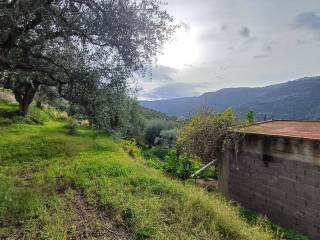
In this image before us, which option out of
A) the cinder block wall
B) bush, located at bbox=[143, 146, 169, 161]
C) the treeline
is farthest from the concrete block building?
bush, located at bbox=[143, 146, 169, 161]

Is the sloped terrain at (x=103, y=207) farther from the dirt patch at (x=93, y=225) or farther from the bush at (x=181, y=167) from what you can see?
A: the bush at (x=181, y=167)

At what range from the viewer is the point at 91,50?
11984 millimetres

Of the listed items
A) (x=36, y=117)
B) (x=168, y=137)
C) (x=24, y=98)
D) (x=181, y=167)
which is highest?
(x=24, y=98)

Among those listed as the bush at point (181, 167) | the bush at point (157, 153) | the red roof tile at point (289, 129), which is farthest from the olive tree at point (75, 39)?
the bush at point (157, 153)

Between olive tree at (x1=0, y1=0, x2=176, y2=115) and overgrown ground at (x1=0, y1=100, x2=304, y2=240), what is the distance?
125 inches

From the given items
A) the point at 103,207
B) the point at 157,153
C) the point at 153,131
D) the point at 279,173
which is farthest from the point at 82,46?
the point at 153,131

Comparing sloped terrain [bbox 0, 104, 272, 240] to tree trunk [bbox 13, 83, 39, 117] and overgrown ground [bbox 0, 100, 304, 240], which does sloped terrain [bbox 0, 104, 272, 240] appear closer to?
overgrown ground [bbox 0, 100, 304, 240]

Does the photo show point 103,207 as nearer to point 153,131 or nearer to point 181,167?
point 181,167

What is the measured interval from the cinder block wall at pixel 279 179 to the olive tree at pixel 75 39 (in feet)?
19.9

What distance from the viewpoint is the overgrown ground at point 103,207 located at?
9.27 metres

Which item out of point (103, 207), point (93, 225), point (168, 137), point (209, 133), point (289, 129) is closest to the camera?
point (93, 225)

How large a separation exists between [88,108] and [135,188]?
3037mm

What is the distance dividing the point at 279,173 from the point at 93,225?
769cm

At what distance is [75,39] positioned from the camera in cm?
1200
